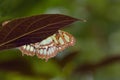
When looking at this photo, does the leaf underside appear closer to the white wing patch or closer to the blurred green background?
the white wing patch

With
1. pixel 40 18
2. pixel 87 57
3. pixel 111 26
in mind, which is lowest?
pixel 40 18

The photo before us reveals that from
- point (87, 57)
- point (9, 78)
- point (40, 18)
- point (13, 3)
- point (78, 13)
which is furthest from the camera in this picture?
point (78, 13)

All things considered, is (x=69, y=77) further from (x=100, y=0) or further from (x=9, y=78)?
(x=100, y=0)

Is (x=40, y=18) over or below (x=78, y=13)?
below

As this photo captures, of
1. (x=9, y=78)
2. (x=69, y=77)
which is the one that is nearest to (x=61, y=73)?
(x=69, y=77)

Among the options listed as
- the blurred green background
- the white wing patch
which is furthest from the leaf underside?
the blurred green background
